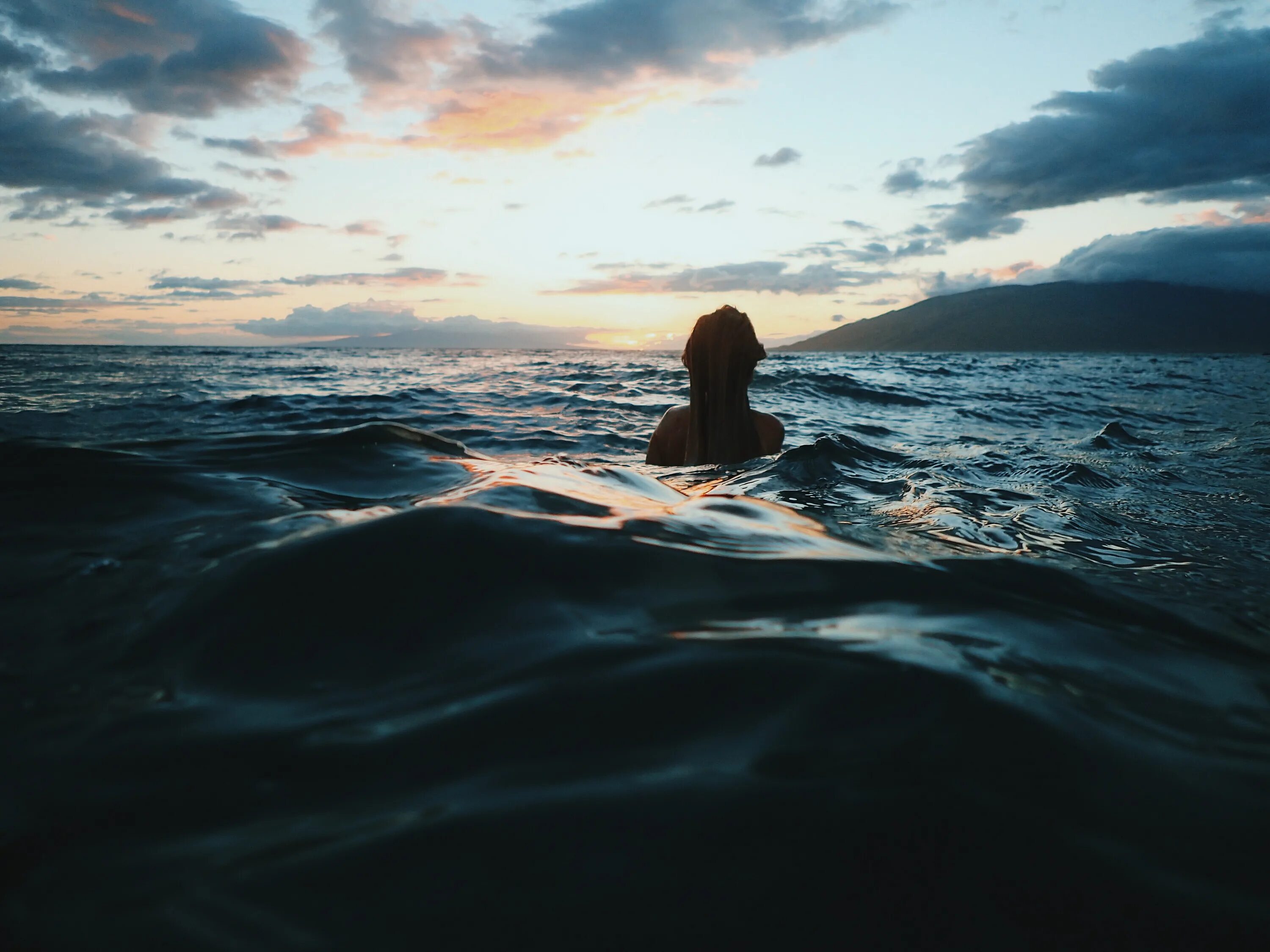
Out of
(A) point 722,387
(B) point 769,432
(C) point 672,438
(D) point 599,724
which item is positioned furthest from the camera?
(C) point 672,438

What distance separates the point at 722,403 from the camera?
16.0 ft

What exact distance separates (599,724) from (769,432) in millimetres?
4557

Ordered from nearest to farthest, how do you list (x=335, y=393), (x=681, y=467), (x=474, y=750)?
(x=474, y=750), (x=681, y=467), (x=335, y=393)

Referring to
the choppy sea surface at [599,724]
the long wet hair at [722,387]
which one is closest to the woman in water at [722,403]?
the long wet hair at [722,387]

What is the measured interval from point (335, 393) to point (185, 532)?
42.8 ft

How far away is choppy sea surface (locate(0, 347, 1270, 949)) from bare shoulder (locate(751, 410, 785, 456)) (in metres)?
2.46

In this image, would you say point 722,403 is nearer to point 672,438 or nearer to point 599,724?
point 672,438

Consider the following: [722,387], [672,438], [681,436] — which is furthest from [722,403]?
[672,438]

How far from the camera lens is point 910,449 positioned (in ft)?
22.5

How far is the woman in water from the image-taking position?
185 inches

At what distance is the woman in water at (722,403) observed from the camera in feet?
15.4

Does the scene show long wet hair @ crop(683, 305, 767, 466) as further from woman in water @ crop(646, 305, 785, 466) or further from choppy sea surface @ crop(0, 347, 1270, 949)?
choppy sea surface @ crop(0, 347, 1270, 949)

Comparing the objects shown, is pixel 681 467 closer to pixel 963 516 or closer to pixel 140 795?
pixel 963 516

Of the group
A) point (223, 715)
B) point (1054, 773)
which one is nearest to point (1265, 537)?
point (1054, 773)
